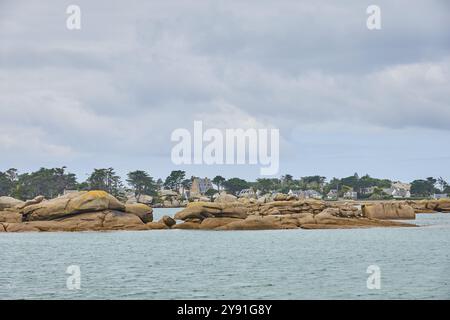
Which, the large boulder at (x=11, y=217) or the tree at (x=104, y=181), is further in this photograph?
the tree at (x=104, y=181)

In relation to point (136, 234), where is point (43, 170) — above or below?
above

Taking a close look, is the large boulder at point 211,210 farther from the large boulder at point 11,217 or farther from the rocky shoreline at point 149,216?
the large boulder at point 11,217

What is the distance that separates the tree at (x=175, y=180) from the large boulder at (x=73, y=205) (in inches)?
4534

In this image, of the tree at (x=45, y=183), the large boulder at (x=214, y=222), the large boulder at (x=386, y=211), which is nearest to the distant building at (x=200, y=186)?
the tree at (x=45, y=183)

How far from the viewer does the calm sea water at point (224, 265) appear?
30.0 meters

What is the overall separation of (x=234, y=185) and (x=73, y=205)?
126538mm

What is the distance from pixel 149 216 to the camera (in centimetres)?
7088

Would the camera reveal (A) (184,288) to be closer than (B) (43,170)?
Yes

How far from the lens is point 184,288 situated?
31.4 m
